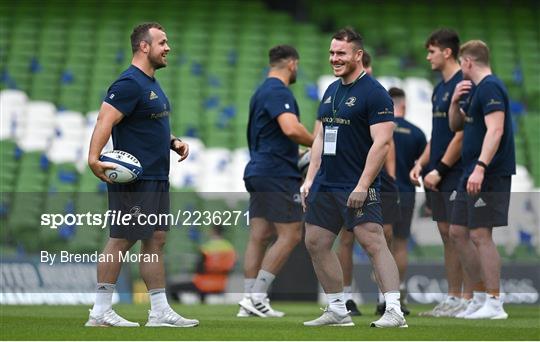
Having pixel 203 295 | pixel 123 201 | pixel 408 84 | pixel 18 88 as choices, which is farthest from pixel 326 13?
pixel 123 201

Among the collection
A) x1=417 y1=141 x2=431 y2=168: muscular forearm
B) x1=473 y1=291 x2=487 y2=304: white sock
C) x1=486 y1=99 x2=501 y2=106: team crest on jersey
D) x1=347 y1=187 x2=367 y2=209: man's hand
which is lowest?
x1=473 y1=291 x2=487 y2=304: white sock

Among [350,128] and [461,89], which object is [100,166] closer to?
[350,128]

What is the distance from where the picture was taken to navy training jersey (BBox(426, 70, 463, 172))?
9602mm

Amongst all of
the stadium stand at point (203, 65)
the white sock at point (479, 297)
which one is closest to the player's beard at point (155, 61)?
the white sock at point (479, 297)

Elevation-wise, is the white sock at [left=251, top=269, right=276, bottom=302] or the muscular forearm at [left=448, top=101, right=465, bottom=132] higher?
the muscular forearm at [left=448, top=101, right=465, bottom=132]

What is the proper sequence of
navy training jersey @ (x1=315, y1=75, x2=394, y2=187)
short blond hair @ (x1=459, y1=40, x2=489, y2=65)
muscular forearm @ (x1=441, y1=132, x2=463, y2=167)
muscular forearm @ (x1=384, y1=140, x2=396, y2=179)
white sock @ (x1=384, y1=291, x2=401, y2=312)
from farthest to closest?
1. muscular forearm @ (x1=384, y1=140, x2=396, y2=179)
2. muscular forearm @ (x1=441, y1=132, x2=463, y2=167)
3. short blond hair @ (x1=459, y1=40, x2=489, y2=65)
4. navy training jersey @ (x1=315, y1=75, x2=394, y2=187)
5. white sock @ (x1=384, y1=291, x2=401, y2=312)

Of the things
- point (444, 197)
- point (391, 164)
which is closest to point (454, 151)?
point (444, 197)

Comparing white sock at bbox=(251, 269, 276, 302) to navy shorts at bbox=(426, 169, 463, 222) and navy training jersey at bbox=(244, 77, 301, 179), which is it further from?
navy shorts at bbox=(426, 169, 463, 222)

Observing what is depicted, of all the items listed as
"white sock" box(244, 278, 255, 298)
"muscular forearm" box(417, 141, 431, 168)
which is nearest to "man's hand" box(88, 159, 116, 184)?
"white sock" box(244, 278, 255, 298)

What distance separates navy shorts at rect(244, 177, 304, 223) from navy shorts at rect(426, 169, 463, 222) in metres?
1.20

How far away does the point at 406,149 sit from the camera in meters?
10.4

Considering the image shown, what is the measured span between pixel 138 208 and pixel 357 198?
1459 millimetres

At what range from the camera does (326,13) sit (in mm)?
20047

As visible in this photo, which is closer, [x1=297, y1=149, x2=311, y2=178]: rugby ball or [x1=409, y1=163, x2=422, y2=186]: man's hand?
[x1=409, y1=163, x2=422, y2=186]: man's hand
